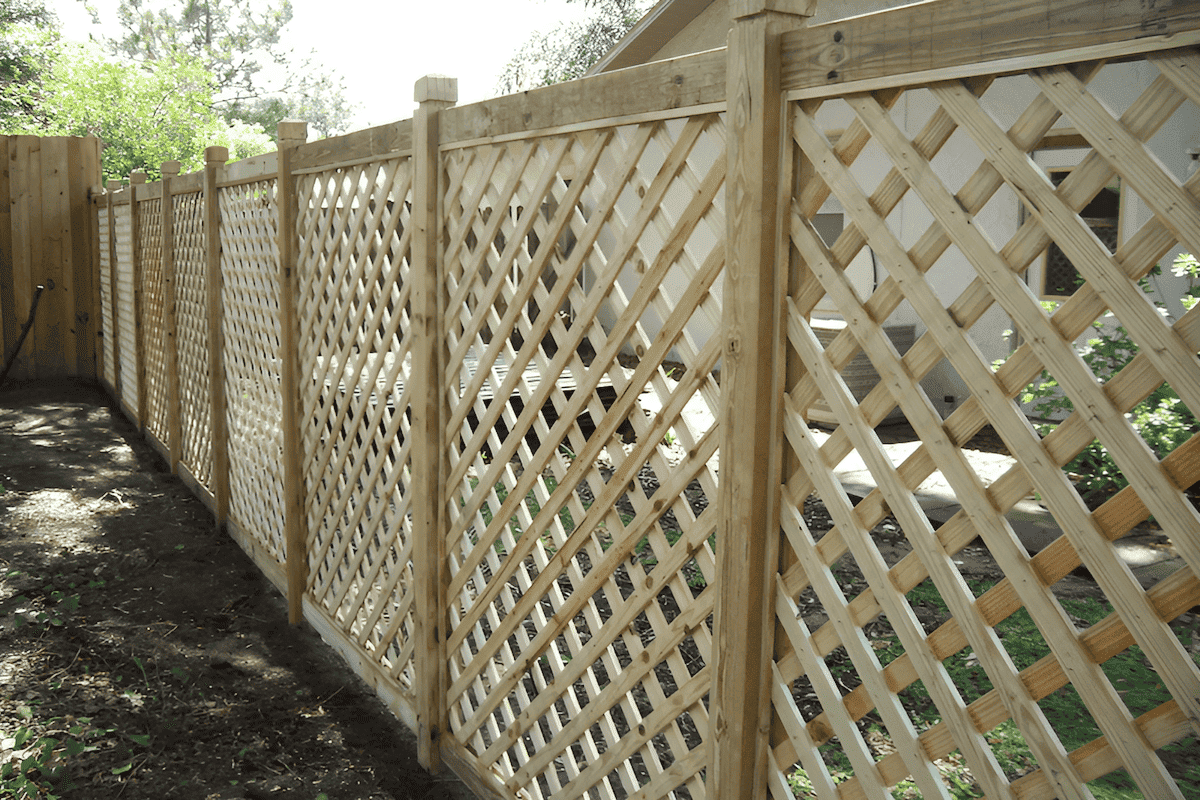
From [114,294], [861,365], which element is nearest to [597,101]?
[861,365]

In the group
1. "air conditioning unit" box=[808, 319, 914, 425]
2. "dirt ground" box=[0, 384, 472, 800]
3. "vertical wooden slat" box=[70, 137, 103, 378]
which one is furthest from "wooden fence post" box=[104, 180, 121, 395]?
"air conditioning unit" box=[808, 319, 914, 425]

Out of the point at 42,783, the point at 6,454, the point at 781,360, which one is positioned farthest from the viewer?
the point at 6,454

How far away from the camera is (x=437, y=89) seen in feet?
8.45

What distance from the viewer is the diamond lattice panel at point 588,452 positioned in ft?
5.83

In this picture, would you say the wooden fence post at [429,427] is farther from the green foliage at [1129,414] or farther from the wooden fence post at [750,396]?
the green foliage at [1129,414]

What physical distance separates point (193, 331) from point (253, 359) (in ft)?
4.79

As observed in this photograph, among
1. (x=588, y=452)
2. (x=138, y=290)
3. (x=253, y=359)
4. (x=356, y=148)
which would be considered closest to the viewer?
(x=588, y=452)

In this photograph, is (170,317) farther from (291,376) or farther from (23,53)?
(23,53)

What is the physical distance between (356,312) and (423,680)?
4.49 ft

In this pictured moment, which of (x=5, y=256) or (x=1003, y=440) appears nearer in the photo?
(x=1003, y=440)

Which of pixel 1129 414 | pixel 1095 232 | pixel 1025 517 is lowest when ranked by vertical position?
pixel 1025 517

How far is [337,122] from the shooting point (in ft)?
133

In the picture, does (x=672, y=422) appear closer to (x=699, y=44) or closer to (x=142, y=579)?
(x=142, y=579)

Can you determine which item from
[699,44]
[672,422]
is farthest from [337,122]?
[672,422]
